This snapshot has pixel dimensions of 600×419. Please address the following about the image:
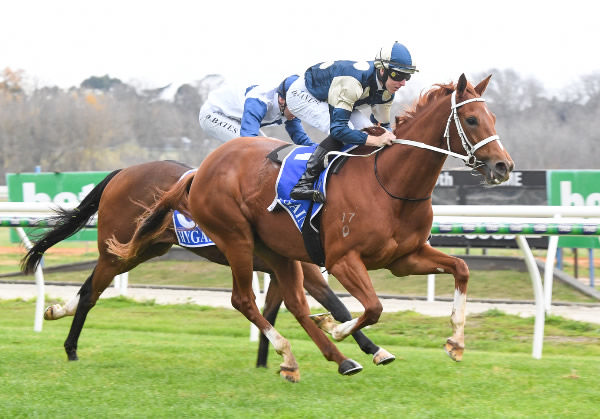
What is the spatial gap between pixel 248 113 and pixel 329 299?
1.47 m

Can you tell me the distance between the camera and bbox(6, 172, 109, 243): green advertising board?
12039mm

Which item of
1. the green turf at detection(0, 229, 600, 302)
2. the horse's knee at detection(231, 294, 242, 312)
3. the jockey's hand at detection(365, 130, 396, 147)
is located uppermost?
the jockey's hand at detection(365, 130, 396, 147)

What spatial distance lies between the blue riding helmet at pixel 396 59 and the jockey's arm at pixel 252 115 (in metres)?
1.33

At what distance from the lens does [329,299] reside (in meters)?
5.01

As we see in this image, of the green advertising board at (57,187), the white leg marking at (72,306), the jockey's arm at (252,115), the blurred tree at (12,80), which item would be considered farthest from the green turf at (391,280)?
the blurred tree at (12,80)

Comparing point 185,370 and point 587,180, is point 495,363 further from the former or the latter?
point 587,180

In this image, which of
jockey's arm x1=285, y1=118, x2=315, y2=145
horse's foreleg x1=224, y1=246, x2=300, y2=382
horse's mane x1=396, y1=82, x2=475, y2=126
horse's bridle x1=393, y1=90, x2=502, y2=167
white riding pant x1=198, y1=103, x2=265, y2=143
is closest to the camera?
horse's bridle x1=393, y1=90, x2=502, y2=167

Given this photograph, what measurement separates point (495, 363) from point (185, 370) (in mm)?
1750

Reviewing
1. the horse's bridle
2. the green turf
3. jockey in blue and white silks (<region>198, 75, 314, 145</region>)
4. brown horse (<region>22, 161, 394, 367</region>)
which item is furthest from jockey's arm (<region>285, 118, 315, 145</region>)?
the green turf

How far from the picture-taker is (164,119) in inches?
1328

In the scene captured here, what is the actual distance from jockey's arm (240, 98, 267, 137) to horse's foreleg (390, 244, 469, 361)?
5.67 ft

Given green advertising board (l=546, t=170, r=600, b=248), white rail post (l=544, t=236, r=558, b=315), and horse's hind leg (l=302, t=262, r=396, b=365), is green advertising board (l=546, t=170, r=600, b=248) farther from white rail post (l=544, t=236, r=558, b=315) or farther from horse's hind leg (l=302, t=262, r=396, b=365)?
horse's hind leg (l=302, t=262, r=396, b=365)

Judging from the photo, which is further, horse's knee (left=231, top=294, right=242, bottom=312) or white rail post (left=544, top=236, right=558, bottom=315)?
white rail post (left=544, top=236, right=558, bottom=315)

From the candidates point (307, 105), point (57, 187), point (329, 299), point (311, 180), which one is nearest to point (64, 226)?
point (307, 105)
